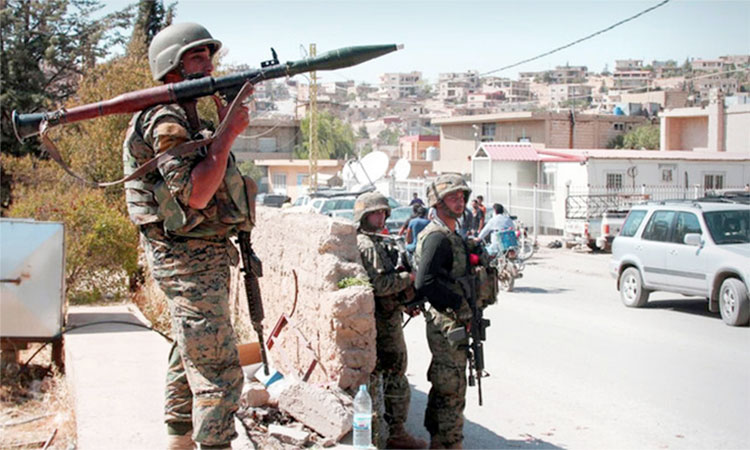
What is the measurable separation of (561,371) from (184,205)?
586 centimetres

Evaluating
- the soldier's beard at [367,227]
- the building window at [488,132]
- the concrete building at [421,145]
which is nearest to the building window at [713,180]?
the building window at [488,132]

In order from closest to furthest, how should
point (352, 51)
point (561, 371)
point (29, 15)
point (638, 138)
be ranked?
point (352, 51), point (561, 371), point (29, 15), point (638, 138)

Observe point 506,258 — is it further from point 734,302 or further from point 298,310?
point 298,310

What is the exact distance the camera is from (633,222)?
44.4ft

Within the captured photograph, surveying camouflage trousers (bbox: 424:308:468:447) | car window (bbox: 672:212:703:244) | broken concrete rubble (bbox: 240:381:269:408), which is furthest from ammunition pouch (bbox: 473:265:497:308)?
car window (bbox: 672:212:703:244)

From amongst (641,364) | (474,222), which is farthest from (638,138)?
(641,364)

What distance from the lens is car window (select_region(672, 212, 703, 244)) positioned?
12273mm

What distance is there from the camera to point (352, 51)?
3.97 meters

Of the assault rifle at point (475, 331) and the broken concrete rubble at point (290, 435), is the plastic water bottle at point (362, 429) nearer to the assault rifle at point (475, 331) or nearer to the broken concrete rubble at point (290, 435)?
the broken concrete rubble at point (290, 435)

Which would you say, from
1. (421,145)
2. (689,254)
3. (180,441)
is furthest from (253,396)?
(421,145)

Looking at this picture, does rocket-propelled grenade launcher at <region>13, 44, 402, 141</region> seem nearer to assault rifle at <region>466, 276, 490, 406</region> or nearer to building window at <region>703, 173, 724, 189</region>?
assault rifle at <region>466, 276, 490, 406</region>

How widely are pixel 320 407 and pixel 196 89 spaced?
2322mm

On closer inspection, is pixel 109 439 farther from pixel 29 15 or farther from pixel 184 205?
pixel 29 15

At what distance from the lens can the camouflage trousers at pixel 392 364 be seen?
19.3 ft
